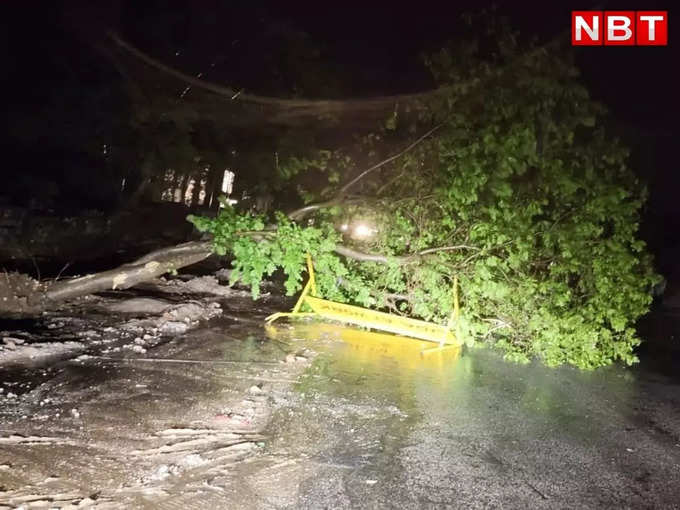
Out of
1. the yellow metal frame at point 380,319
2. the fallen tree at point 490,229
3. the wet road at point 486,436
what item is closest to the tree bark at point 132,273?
the fallen tree at point 490,229

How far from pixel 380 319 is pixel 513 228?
2.41m

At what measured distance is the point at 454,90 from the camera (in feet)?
25.0

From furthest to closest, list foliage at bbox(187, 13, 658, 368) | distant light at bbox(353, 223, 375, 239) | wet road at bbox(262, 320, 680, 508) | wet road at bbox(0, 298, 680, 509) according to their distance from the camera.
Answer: distant light at bbox(353, 223, 375, 239) < foliage at bbox(187, 13, 658, 368) < wet road at bbox(262, 320, 680, 508) < wet road at bbox(0, 298, 680, 509)

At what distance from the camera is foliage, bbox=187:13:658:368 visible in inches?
272

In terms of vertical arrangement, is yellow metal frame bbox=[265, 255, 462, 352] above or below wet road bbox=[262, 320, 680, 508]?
A: above

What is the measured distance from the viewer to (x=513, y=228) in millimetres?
7277

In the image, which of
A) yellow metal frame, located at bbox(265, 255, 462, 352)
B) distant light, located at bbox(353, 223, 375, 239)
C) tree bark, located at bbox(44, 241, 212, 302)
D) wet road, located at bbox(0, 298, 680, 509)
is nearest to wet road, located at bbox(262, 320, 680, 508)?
wet road, located at bbox(0, 298, 680, 509)

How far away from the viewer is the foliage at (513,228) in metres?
6.90

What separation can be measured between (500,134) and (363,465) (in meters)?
5.08

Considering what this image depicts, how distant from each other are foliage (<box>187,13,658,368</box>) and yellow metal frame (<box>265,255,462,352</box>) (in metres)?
0.24

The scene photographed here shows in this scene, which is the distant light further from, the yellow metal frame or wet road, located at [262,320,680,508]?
wet road, located at [262,320,680,508]

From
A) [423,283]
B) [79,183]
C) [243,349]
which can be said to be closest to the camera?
[243,349]

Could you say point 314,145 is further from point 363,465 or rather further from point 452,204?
point 363,465

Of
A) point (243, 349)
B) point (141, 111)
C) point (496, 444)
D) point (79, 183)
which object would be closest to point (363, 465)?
point (496, 444)
